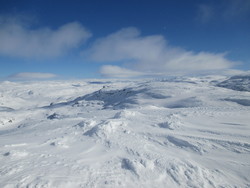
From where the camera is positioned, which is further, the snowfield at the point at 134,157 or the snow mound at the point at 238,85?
the snow mound at the point at 238,85

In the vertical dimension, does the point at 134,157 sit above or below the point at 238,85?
above

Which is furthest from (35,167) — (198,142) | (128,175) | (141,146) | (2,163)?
(198,142)

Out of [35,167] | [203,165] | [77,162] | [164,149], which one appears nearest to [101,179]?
[77,162]

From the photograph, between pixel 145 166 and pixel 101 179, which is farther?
pixel 145 166

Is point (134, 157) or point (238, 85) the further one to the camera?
point (238, 85)

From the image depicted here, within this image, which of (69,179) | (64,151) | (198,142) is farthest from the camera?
(198,142)

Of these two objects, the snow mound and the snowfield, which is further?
the snow mound

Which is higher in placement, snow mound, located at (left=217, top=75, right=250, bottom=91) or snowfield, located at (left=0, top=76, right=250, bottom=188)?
snowfield, located at (left=0, top=76, right=250, bottom=188)

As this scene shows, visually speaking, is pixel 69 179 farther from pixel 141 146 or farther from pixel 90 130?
pixel 90 130

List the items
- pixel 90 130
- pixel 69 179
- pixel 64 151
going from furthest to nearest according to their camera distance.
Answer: pixel 90 130
pixel 64 151
pixel 69 179

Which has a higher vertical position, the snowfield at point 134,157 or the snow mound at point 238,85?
the snowfield at point 134,157
